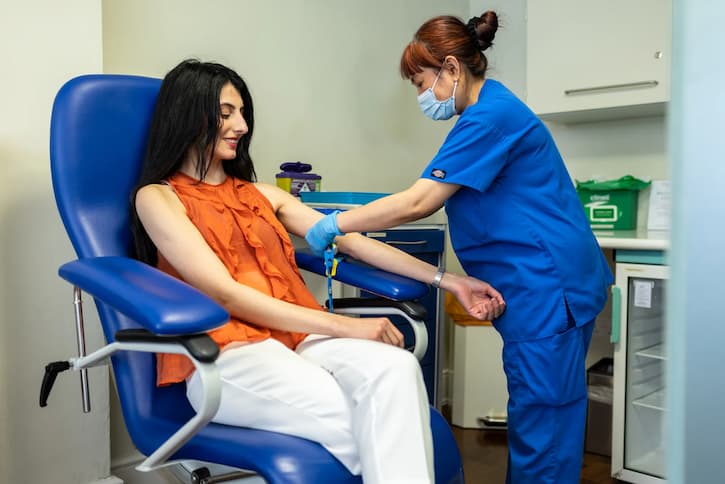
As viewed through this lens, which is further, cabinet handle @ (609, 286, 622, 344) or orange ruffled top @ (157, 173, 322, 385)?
cabinet handle @ (609, 286, 622, 344)

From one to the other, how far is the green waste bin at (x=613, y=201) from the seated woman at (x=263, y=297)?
1.45 metres

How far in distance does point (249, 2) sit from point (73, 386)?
1512mm

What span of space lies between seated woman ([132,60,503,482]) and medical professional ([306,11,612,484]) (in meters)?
0.10

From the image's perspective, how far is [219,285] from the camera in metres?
1.30

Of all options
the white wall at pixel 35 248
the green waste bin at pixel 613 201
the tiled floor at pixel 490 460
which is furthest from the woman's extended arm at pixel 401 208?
the green waste bin at pixel 613 201

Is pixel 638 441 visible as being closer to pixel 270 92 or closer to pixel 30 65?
pixel 270 92

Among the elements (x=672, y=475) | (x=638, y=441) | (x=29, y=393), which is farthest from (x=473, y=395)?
(x=672, y=475)

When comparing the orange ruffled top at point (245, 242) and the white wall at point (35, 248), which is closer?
the orange ruffled top at point (245, 242)

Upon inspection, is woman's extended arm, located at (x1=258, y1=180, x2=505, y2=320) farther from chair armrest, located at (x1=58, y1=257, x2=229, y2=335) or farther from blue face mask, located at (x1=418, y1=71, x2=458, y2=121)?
chair armrest, located at (x1=58, y1=257, x2=229, y2=335)

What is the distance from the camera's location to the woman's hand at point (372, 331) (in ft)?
4.44

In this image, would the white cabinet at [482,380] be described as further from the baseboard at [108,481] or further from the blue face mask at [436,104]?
the baseboard at [108,481]

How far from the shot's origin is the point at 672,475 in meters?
0.32

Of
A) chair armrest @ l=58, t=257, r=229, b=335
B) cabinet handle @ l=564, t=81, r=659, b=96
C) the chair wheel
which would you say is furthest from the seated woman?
cabinet handle @ l=564, t=81, r=659, b=96

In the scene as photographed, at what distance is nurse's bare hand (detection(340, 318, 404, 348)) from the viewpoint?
4.44ft
